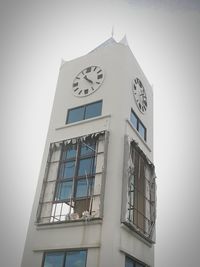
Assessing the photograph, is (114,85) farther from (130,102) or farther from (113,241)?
(113,241)

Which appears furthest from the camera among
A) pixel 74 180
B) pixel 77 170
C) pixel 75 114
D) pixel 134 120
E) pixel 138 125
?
pixel 138 125

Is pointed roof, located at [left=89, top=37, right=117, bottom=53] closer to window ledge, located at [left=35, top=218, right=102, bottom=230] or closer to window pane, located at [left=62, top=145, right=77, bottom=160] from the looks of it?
window pane, located at [left=62, top=145, right=77, bottom=160]

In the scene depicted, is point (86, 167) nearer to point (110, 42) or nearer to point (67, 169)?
point (67, 169)

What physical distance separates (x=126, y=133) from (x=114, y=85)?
309 centimetres

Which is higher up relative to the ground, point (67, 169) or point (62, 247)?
point (67, 169)

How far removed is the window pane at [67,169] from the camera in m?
16.0

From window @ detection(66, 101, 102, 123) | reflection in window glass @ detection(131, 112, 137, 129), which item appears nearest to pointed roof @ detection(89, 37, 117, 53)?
window @ detection(66, 101, 102, 123)

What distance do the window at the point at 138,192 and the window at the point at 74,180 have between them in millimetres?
1083

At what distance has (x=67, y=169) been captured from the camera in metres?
16.2

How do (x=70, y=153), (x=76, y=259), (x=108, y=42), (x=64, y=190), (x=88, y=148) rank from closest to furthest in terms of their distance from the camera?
(x=76, y=259) → (x=64, y=190) → (x=88, y=148) → (x=70, y=153) → (x=108, y=42)

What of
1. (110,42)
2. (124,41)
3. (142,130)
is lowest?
(142,130)

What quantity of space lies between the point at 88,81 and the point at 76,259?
9746 mm

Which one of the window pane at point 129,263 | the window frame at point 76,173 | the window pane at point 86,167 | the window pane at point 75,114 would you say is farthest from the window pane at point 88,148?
the window pane at point 129,263

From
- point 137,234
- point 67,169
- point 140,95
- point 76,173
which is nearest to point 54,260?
point 137,234
